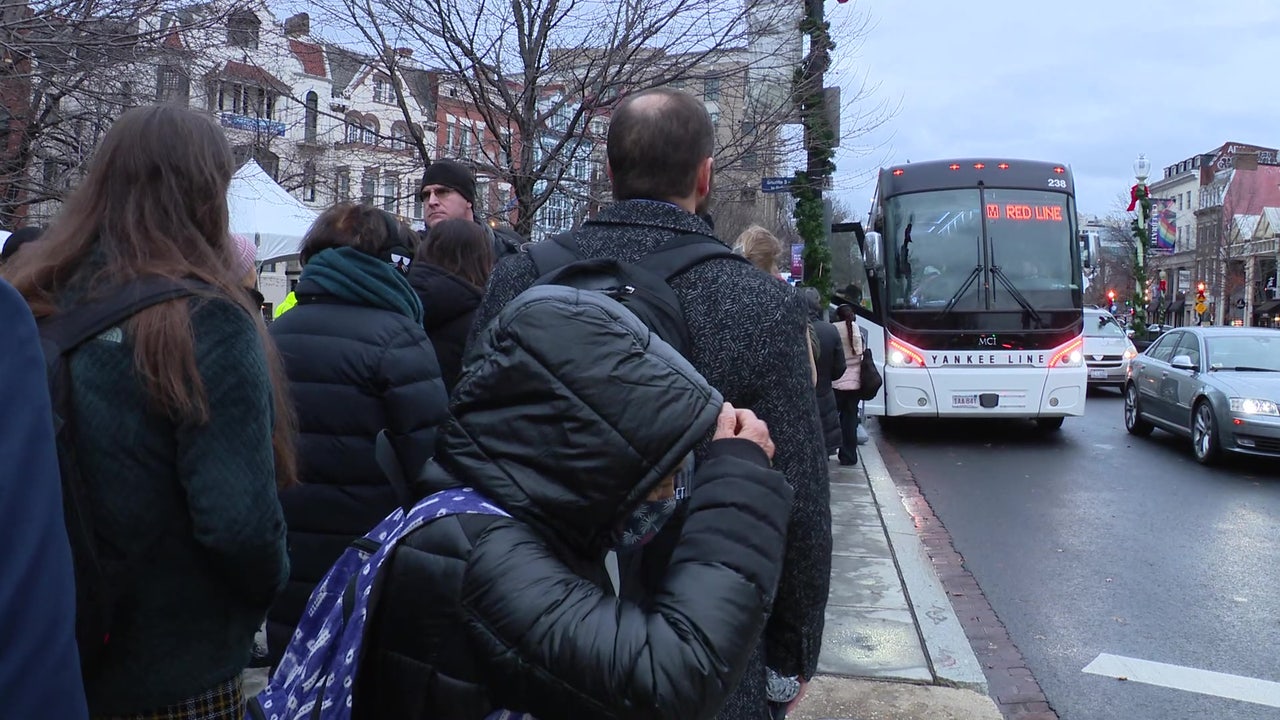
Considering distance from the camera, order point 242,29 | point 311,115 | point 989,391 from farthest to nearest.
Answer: point 989,391 → point 311,115 → point 242,29

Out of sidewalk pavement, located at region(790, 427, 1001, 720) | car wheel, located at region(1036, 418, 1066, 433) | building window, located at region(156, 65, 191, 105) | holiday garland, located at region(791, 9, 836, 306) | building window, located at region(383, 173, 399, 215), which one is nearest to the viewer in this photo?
sidewalk pavement, located at region(790, 427, 1001, 720)

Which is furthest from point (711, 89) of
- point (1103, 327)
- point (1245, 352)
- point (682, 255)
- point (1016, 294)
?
point (1103, 327)

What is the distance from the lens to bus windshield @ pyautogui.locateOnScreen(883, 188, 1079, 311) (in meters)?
13.2

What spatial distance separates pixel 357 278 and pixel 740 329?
173cm

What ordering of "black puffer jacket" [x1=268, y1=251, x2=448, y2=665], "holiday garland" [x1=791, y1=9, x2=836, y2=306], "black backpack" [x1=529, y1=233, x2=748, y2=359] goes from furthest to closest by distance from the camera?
"holiday garland" [x1=791, y1=9, x2=836, y2=306] < "black puffer jacket" [x1=268, y1=251, x2=448, y2=665] < "black backpack" [x1=529, y1=233, x2=748, y2=359]

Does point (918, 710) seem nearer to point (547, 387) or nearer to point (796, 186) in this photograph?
point (547, 387)

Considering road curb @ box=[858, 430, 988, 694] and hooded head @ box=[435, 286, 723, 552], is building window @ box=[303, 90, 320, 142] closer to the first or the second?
road curb @ box=[858, 430, 988, 694]

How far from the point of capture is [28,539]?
3.80 feet

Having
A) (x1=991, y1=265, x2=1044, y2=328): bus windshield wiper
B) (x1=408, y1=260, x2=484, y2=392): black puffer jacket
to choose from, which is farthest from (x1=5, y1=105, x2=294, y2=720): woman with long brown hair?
(x1=991, y1=265, x2=1044, y2=328): bus windshield wiper

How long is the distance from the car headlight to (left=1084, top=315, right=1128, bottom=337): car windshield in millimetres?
10734

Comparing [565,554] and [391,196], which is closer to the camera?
[565,554]

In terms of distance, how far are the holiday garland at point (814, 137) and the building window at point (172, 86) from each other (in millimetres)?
6073

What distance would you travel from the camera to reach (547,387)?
1.32 meters

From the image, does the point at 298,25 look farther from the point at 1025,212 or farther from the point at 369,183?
the point at 1025,212
